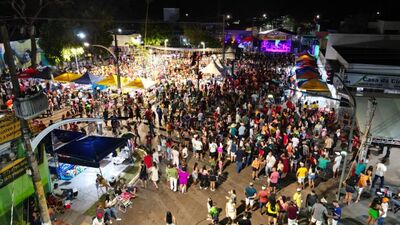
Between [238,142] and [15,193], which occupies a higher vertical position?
[15,193]

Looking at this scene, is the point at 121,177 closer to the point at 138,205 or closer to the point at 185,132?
the point at 138,205

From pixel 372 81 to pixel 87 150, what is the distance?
48.5ft

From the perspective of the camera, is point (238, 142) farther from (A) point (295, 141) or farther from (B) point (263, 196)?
(B) point (263, 196)

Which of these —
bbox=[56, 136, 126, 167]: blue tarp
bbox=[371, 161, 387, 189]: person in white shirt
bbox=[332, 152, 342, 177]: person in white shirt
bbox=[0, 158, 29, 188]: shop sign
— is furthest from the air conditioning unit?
bbox=[371, 161, 387, 189]: person in white shirt

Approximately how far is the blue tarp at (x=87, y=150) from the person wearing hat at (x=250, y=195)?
5387 mm

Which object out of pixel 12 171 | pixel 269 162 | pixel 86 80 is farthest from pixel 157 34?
pixel 12 171

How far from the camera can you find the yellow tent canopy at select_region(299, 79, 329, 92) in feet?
65.3

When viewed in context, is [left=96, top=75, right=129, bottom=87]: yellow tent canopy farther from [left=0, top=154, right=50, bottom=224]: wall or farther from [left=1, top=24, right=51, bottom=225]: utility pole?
[left=1, top=24, right=51, bottom=225]: utility pole

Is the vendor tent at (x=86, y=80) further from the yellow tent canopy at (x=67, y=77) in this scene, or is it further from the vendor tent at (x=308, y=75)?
the vendor tent at (x=308, y=75)

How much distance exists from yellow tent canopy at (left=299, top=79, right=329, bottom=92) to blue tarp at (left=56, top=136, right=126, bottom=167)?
39.4 ft

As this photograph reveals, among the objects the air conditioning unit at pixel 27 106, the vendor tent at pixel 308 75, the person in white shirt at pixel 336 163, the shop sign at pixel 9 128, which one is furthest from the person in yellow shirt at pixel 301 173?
the vendor tent at pixel 308 75

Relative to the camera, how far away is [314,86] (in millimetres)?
20094

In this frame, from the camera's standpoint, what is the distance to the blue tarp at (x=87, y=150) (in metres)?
12.0

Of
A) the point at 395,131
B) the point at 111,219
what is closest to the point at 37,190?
the point at 111,219
